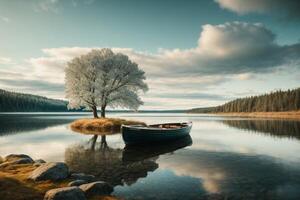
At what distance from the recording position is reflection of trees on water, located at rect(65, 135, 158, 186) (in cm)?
1476

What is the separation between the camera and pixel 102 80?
50.1m

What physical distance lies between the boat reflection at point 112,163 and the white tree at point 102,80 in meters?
25.2

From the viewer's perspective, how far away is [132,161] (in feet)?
64.0

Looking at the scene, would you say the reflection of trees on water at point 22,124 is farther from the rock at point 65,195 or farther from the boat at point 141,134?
the rock at point 65,195

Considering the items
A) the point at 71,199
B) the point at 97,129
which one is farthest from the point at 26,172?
the point at 97,129

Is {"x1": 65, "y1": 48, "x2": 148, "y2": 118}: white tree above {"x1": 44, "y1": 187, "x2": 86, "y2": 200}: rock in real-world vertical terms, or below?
above

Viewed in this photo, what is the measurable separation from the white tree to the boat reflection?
25.2 m

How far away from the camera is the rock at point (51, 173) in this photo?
12312 millimetres

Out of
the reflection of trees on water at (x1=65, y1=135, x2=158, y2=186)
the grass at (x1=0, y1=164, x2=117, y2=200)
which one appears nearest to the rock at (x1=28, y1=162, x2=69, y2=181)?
the grass at (x1=0, y1=164, x2=117, y2=200)

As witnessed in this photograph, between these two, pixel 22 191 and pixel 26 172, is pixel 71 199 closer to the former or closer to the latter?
pixel 22 191

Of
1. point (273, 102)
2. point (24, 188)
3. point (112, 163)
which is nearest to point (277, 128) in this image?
point (112, 163)

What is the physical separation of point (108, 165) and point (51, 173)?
19.2 feet

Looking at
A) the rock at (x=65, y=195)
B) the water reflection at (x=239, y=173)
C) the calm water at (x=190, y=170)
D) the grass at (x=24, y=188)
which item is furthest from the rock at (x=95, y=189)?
the water reflection at (x=239, y=173)

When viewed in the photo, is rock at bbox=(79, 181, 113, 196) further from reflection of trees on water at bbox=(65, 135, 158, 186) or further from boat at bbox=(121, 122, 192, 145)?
boat at bbox=(121, 122, 192, 145)
